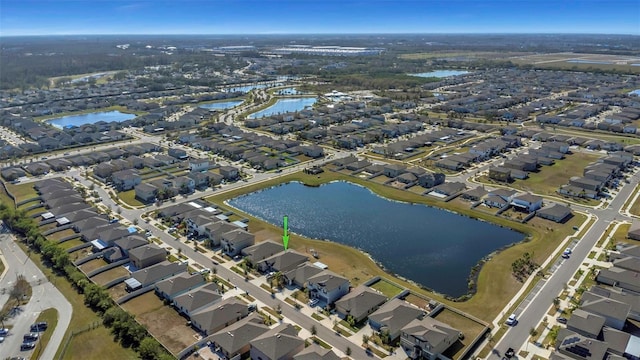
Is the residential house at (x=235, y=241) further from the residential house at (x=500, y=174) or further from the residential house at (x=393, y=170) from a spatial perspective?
the residential house at (x=500, y=174)

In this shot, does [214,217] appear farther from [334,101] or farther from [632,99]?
[632,99]

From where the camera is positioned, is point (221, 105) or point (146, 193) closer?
point (146, 193)

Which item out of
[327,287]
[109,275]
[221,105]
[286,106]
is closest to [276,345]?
[327,287]

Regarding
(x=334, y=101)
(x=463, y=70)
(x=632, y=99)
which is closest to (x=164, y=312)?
(x=334, y=101)

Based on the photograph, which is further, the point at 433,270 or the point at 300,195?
the point at 300,195

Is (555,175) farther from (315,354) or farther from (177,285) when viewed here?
(177,285)

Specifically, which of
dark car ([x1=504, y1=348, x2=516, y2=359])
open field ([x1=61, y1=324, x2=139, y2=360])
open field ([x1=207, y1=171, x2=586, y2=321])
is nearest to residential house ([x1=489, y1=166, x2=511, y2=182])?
open field ([x1=207, y1=171, x2=586, y2=321])

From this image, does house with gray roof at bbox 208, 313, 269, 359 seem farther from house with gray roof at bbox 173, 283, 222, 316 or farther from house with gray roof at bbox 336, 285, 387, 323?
house with gray roof at bbox 336, 285, 387, 323
